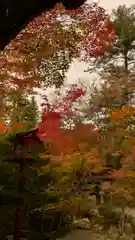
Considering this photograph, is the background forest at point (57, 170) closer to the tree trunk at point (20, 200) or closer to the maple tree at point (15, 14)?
the tree trunk at point (20, 200)

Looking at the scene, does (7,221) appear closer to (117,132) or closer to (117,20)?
(117,132)

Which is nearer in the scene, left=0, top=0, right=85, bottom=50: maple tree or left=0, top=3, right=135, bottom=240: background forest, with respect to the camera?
left=0, top=0, right=85, bottom=50: maple tree

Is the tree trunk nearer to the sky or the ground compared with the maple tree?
nearer to the ground

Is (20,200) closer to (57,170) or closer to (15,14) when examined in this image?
(57,170)

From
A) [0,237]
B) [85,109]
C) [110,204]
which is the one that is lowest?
[0,237]

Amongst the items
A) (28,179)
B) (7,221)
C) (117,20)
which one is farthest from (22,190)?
(117,20)

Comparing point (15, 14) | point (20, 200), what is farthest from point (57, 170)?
point (15, 14)

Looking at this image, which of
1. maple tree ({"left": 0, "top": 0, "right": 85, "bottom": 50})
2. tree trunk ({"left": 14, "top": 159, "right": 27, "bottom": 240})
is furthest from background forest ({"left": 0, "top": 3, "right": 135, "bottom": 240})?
maple tree ({"left": 0, "top": 0, "right": 85, "bottom": 50})

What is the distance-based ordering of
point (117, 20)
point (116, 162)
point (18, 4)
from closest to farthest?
point (18, 4) → point (116, 162) → point (117, 20)

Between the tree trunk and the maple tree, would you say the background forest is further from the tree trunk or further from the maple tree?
the maple tree

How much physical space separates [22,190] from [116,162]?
146cm

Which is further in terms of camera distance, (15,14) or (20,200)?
(20,200)

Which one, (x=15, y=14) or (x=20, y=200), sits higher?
(x=15, y=14)

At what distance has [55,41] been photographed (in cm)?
725
